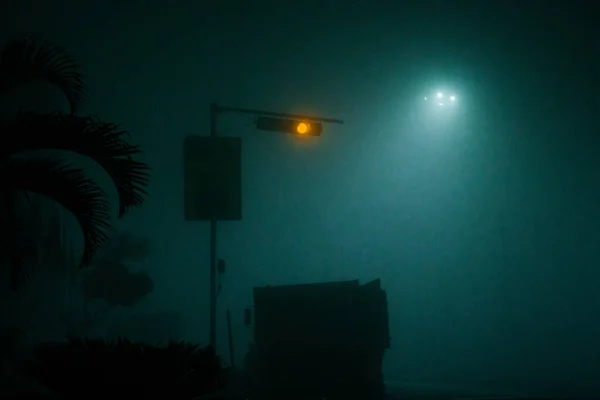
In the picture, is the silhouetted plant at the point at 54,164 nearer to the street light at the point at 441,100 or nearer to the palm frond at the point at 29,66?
the palm frond at the point at 29,66

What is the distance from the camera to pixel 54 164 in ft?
14.3

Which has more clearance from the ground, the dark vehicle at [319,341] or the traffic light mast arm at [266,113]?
the traffic light mast arm at [266,113]

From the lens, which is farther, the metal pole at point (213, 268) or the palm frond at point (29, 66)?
the metal pole at point (213, 268)

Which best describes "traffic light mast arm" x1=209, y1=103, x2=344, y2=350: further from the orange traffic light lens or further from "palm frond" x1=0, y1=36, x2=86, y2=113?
"palm frond" x1=0, y1=36, x2=86, y2=113

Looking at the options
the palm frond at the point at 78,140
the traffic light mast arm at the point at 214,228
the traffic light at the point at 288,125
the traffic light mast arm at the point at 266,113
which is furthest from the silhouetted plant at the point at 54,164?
the traffic light at the point at 288,125

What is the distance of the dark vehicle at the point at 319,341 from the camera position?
224 inches

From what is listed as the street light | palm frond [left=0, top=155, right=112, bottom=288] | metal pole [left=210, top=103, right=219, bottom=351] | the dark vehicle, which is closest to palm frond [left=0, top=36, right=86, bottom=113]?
palm frond [left=0, top=155, right=112, bottom=288]

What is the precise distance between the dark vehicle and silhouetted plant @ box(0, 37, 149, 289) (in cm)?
195

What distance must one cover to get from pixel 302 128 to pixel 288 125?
157 millimetres

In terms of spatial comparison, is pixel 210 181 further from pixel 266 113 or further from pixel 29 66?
pixel 29 66

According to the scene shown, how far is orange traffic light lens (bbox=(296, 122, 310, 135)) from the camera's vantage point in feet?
21.7

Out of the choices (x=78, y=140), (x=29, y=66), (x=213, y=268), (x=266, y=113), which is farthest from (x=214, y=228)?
(x=29, y=66)

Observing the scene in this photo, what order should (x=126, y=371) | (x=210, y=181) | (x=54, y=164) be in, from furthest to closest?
(x=210, y=181) < (x=54, y=164) < (x=126, y=371)

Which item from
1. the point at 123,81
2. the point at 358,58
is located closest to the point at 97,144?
the point at 123,81
